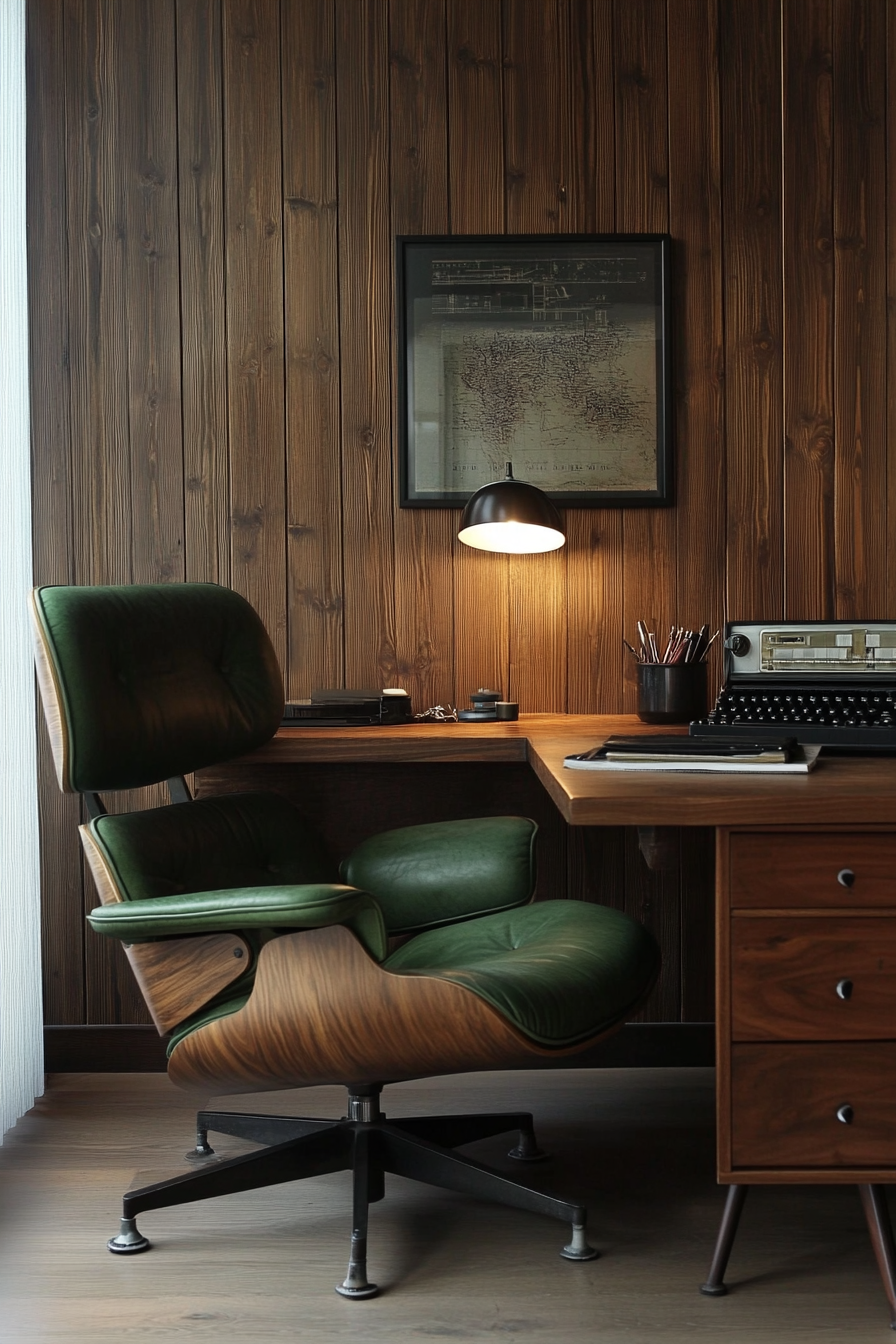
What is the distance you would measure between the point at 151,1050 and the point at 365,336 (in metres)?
1.60

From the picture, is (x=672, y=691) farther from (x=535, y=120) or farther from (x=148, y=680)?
(x=535, y=120)

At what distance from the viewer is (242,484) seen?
2.51 metres

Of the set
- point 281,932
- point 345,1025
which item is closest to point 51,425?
point 281,932

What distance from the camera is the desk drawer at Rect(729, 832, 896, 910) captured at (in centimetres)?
143

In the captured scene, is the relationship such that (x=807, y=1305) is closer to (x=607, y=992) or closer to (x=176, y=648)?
(x=607, y=992)

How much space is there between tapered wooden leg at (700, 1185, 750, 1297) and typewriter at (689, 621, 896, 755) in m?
0.69

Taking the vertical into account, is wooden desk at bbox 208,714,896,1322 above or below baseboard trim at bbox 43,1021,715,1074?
above

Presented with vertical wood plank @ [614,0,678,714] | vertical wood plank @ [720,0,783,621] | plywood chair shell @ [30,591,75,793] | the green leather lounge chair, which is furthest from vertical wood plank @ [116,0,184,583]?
vertical wood plank @ [720,0,783,621]

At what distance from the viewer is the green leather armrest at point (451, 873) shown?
6.32 ft

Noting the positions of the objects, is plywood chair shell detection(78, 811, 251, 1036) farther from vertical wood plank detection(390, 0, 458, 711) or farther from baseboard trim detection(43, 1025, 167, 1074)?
vertical wood plank detection(390, 0, 458, 711)

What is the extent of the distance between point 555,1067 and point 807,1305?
0.95 metres

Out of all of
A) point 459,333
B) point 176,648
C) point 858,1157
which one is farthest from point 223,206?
point 858,1157

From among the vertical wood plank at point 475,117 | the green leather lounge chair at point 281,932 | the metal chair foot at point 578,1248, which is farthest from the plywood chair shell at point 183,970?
the vertical wood plank at point 475,117

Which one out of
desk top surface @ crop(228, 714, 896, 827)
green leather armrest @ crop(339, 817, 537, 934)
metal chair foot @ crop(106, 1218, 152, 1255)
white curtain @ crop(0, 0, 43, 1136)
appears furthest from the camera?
white curtain @ crop(0, 0, 43, 1136)
